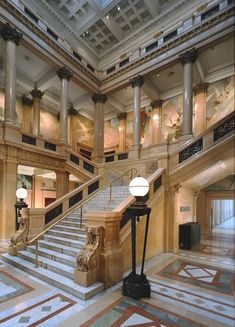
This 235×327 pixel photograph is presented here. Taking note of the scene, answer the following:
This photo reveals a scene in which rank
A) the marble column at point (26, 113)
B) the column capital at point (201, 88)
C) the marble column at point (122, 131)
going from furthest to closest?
the marble column at point (122, 131)
the marble column at point (26, 113)
the column capital at point (201, 88)

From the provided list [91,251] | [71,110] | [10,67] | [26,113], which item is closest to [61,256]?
[91,251]

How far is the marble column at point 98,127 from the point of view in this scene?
14289 mm

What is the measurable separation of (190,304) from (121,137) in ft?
48.3

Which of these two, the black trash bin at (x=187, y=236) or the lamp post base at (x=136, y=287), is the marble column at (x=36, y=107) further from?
the lamp post base at (x=136, y=287)

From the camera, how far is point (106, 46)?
14.8 metres

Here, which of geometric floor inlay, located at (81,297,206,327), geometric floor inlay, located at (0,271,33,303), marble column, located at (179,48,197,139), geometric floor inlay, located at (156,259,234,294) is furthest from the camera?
marble column, located at (179,48,197,139)

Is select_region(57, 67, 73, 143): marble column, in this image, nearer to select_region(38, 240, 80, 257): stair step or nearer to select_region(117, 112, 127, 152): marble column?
select_region(117, 112, 127, 152): marble column

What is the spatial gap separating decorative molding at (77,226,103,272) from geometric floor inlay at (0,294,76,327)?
2.10ft

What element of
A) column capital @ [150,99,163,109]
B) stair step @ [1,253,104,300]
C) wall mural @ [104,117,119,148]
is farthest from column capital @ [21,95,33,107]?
stair step @ [1,253,104,300]

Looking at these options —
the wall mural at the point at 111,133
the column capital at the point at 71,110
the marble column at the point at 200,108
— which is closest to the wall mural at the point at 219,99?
the marble column at the point at 200,108

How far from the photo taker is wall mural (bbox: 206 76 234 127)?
1200 centimetres

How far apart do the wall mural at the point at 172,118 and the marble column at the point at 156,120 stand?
23 cm

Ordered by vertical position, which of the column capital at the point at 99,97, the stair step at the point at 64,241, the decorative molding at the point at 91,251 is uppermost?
the column capital at the point at 99,97

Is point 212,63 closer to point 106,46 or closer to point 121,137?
point 106,46
